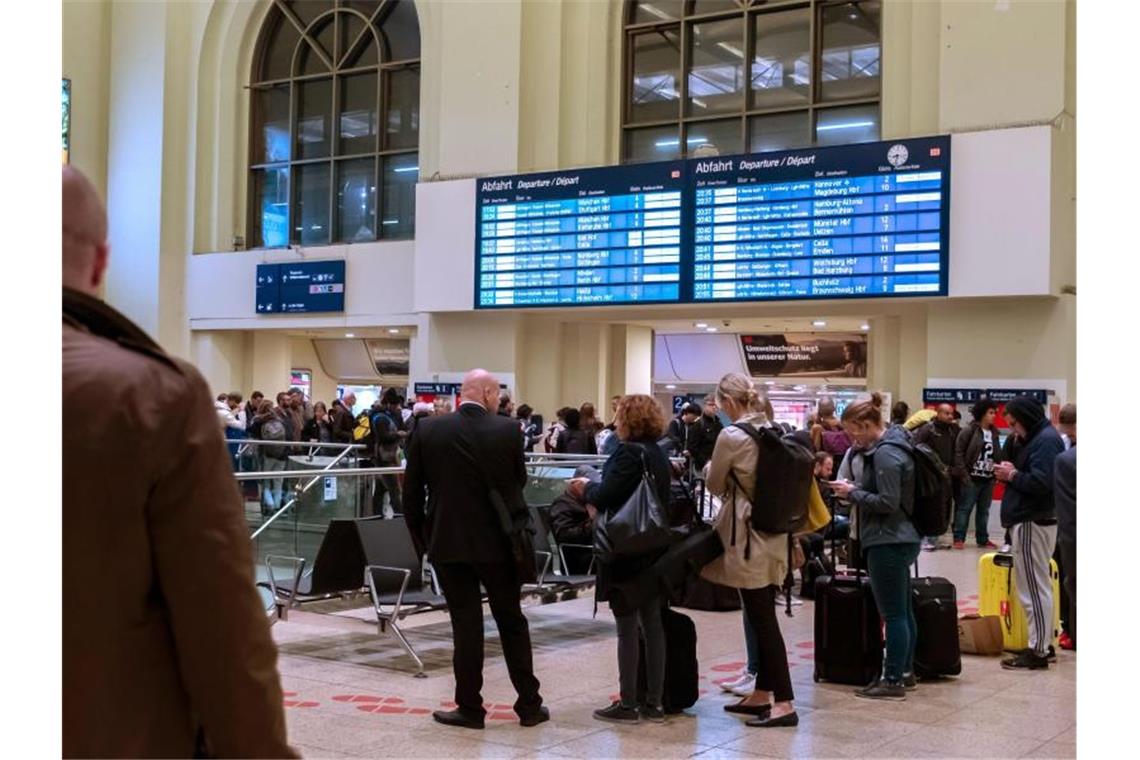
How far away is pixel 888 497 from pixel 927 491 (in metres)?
0.29

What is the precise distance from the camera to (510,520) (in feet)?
18.5

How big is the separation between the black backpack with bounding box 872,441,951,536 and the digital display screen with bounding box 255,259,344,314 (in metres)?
14.7

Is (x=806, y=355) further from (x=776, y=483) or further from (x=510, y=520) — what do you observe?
(x=510, y=520)

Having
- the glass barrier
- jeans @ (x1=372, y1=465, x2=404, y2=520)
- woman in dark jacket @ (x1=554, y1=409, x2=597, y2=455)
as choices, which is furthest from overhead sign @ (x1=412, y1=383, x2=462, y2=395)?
jeans @ (x1=372, y1=465, x2=404, y2=520)

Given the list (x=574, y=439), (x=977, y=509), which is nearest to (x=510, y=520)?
(x=574, y=439)

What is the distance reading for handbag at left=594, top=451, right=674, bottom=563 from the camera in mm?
5648

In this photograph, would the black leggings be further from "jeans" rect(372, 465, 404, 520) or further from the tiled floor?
"jeans" rect(372, 465, 404, 520)

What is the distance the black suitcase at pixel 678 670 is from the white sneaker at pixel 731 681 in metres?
0.46

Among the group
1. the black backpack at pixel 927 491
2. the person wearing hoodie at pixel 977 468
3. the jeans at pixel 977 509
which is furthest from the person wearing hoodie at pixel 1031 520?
the jeans at pixel 977 509

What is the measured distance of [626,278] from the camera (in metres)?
16.2
